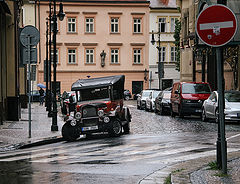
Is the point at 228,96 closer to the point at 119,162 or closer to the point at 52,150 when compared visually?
the point at 52,150

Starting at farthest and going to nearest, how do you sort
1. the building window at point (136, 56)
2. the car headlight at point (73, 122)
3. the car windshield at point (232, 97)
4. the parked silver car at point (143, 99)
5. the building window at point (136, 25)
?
1. the building window at point (136, 56)
2. the building window at point (136, 25)
3. the parked silver car at point (143, 99)
4. the car windshield at point (232, 97)
5. the car headlight at point (73, 122)

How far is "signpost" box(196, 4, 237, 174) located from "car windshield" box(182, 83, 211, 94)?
19.9 meters

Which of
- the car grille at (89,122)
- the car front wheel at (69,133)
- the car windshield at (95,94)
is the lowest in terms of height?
the car front wheel at (69,133)

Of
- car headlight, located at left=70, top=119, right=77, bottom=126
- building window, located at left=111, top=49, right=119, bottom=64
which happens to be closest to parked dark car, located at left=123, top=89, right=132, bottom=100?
building window, located at left=111, top=49, right=119, bottom=64

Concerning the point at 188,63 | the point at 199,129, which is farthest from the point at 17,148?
the point at 188,63

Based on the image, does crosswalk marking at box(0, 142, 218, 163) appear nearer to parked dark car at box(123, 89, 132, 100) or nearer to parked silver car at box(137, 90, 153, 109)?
parked silver car at box(137, 90, 153, 109)

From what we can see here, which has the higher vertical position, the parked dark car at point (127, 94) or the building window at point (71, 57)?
the building window at point (71, 57)

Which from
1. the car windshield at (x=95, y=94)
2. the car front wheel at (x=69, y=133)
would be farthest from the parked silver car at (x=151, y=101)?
the car front wheel at (x=69, y=133)

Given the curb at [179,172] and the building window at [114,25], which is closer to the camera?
the curb at [179,172]

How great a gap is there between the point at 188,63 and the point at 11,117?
26079 millimetres

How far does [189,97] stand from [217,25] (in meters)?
19.7

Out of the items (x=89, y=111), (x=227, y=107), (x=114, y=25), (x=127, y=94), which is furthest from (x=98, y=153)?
(x=114, y=25)

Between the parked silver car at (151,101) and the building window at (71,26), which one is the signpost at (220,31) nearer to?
the parked silver car at (151,101)

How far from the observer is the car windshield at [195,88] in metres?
29.4
